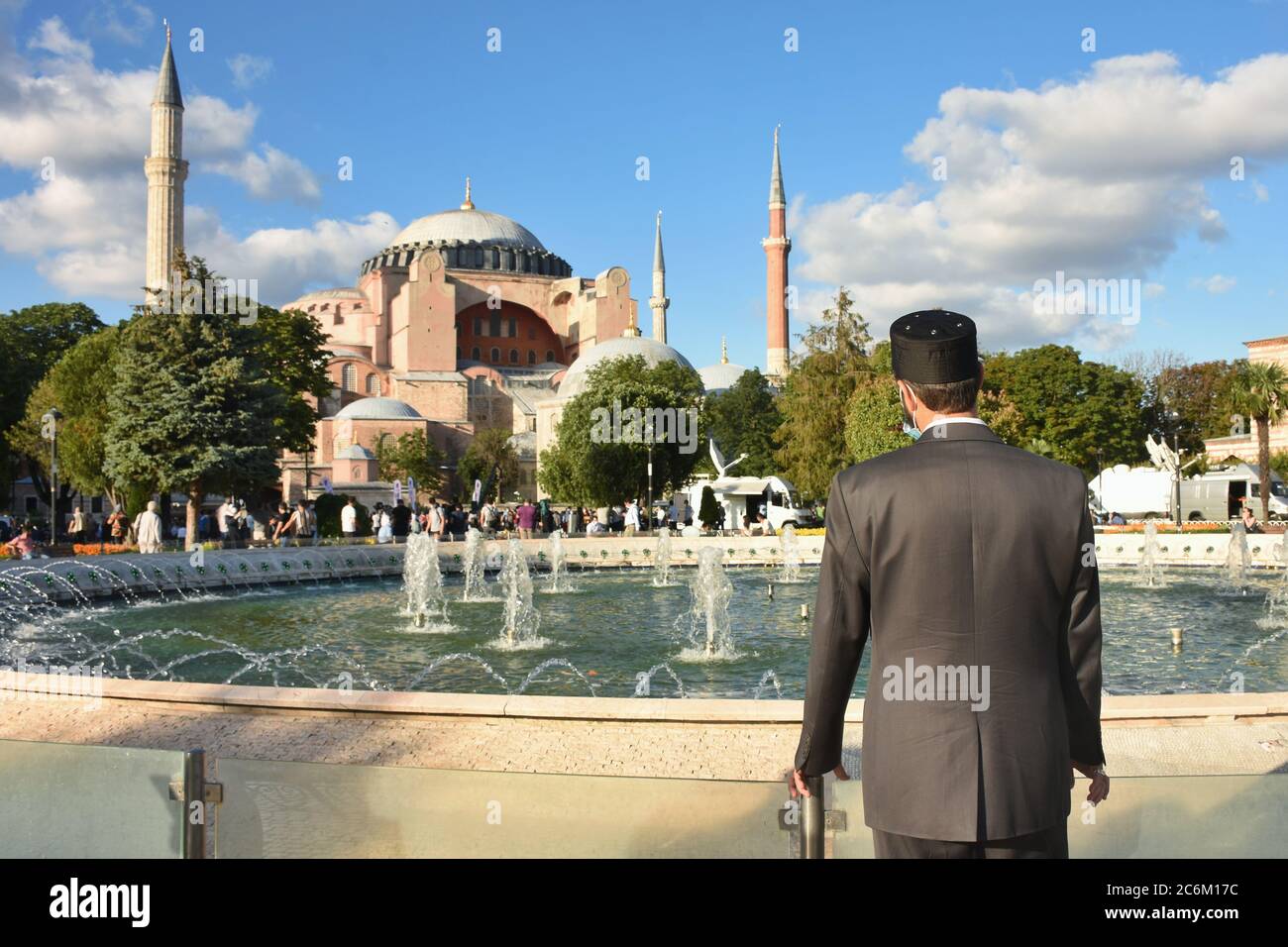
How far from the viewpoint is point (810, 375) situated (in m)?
36.2

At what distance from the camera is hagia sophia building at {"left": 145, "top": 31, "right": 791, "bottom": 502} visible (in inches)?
2151

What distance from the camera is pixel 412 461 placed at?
57500 millimetres

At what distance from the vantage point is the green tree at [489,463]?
60562mm

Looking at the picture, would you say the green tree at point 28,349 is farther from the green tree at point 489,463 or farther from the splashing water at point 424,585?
the splashing water at point 424,585

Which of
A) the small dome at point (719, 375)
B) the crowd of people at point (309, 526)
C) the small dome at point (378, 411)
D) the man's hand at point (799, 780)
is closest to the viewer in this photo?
the man's hand at point (799, 780)

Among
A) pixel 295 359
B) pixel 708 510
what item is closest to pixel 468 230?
pixel 295 359

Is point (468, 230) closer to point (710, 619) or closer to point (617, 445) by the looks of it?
point (617, 445)

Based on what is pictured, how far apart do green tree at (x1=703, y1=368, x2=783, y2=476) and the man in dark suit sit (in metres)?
51.8

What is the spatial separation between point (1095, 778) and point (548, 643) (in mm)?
9582

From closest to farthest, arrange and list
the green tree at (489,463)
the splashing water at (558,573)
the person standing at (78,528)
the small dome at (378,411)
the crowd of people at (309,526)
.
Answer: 1. the splashing water at (558,573)
2. the crowd of people at (309,526)
3. the person standing at (78,528)
4. the green tree at (489,463)
5. the small dome at (378,411)

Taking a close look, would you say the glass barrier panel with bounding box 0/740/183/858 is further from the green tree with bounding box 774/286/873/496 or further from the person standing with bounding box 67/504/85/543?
the green tree with bounding box 774/286/873/496

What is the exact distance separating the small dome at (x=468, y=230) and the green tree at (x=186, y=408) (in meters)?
59.0

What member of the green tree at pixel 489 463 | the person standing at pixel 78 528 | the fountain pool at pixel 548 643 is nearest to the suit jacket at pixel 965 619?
the fountain pool at pixel 548 643
